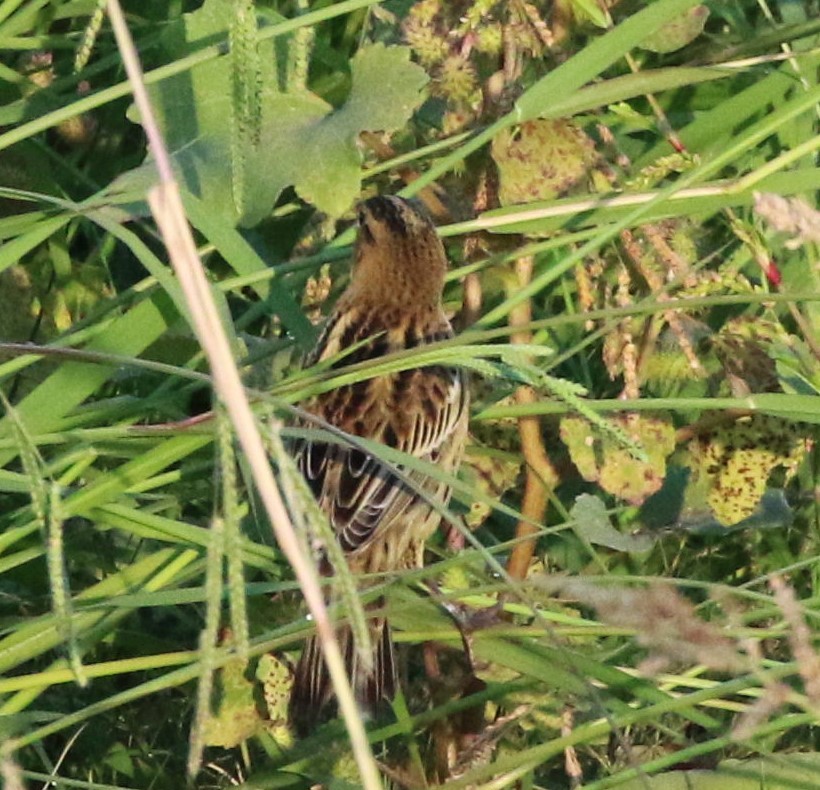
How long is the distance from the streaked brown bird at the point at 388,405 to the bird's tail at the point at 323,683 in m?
0.16

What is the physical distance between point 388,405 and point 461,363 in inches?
40.6

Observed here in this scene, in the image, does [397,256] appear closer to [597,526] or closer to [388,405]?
[388,405]

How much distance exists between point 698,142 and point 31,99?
1190 mm

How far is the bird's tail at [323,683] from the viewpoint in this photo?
8.43ft

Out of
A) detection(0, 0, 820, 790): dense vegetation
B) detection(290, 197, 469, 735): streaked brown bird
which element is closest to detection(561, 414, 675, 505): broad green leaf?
detection(0, 0, 820, 790): dense vegetation

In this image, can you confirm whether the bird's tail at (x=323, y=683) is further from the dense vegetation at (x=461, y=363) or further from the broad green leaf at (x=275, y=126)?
the broad green leaf at (x=275, y=126)

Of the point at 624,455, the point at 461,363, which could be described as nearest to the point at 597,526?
the point at 624,455

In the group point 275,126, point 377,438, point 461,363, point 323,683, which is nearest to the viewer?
point 461,363

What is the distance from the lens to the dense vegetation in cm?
228

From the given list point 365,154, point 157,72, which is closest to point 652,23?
point 365,154

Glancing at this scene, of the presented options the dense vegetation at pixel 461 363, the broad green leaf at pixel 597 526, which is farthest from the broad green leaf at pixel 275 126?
the broad green leaf at pixel 597 526

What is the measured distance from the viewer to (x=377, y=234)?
3047 mm

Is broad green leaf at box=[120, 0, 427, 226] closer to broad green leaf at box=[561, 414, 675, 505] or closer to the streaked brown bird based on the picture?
the streaked brown bird

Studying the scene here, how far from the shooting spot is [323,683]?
8.50 feet
